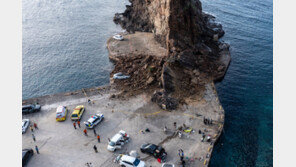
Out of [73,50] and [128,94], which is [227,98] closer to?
[128,94]

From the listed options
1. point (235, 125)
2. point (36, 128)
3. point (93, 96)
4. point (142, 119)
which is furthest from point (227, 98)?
point (36, 128)

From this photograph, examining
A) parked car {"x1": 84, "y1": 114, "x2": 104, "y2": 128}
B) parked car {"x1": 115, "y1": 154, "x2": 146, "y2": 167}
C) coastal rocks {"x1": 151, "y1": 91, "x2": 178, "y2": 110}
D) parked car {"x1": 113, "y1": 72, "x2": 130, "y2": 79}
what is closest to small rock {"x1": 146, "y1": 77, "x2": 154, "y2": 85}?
coastal rocks {"x1": 151, "y1": 91, "x2": 178, "y2": 110}

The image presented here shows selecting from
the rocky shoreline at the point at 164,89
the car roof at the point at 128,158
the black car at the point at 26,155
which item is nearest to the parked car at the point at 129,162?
the car roof at the point at 128,158

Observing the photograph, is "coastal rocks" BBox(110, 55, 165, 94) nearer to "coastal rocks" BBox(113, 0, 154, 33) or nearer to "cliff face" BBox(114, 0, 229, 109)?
"cliff face" BBox(114, 0, 229, 109)

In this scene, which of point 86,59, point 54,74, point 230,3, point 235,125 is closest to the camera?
point 235,125

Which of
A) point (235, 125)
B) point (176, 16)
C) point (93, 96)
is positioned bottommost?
point (235, 125)

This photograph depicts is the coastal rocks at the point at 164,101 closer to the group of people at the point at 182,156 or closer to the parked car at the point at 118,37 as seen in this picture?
the group of people at the point at 182,156
